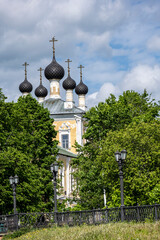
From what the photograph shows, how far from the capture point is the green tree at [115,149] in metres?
32.0

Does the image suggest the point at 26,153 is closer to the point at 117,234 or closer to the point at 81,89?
the point at 117,234

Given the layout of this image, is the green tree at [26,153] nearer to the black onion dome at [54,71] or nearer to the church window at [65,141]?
the church window at [65,141]

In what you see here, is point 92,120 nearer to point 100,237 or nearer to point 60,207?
point 60,207

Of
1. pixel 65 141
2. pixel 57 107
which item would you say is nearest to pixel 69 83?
pixel 57 107

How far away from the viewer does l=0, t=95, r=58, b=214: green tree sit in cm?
3091

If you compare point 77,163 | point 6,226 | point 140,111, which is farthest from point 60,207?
point 6,226

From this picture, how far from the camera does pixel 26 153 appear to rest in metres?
33.4

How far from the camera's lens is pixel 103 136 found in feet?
124

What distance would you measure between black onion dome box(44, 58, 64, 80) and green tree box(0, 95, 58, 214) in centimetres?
2343

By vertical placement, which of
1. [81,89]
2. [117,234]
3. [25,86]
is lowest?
[117,234]

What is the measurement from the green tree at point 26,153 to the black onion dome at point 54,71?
23.4 m

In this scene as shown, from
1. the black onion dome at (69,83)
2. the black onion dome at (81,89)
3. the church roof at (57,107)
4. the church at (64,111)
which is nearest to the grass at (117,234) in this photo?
the church at (64,111)

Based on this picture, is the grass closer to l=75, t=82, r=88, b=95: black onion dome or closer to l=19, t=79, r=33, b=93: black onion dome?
l=19, t=79, r=33, b=93: black onion dome

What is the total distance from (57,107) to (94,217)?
42.4m
